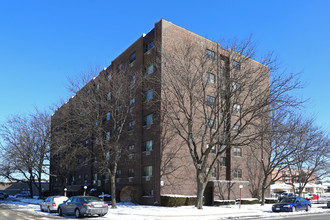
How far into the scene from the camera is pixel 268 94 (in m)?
26.7

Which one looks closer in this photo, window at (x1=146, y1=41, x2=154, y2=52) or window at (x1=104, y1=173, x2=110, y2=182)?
window at (x1=146, y1=41, x2=154, y2=52)

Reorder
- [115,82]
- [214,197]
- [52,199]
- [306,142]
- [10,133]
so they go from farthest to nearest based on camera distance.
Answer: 1. [10,133]
2. [306,142]
3. [214,197]
4. [115,82]
5. [52,199]

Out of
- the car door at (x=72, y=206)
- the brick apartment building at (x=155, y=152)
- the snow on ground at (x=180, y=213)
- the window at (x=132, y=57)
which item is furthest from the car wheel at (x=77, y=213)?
the window at (x=132, y=57)

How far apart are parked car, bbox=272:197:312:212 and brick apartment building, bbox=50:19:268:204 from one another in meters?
7.47

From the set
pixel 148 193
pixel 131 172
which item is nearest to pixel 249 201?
pixel 148 193

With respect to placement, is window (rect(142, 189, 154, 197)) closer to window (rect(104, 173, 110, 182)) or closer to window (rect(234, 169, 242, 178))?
window (rect(104, 173, 110, 182))

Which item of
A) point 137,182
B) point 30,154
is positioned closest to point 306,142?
point 137,182

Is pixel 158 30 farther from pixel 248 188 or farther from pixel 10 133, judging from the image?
pixel 10 133

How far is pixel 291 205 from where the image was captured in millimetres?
26516

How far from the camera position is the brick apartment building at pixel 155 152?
105 ft

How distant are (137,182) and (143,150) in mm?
3474

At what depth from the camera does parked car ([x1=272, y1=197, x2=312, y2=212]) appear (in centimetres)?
2642

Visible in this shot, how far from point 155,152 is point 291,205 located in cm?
1335

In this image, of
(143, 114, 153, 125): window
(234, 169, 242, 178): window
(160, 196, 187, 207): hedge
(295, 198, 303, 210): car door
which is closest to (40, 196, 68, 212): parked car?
(160, 196, 187, 207): hedge
